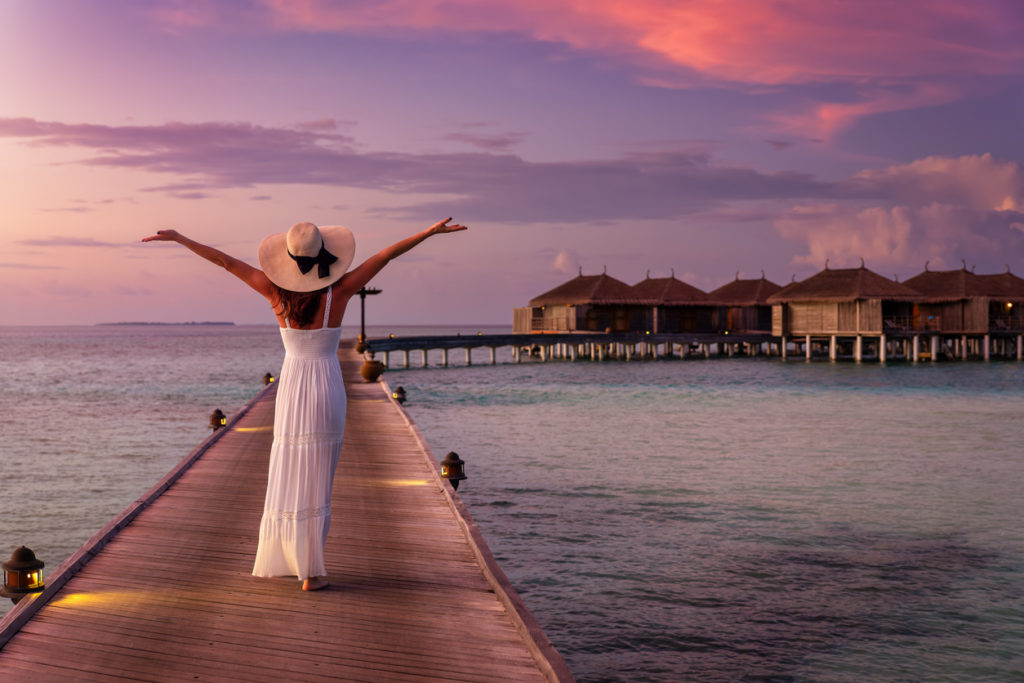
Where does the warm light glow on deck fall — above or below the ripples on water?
above

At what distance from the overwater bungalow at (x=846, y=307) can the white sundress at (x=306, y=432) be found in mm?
52694

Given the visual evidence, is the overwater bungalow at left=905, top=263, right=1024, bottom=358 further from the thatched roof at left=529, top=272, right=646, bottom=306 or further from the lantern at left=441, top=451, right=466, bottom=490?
the lantern at left=441, top=451, right=466, bottom=490

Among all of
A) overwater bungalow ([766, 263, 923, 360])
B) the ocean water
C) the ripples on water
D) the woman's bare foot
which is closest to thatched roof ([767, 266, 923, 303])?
overwater bungalow ([766, 263, 923, 360])

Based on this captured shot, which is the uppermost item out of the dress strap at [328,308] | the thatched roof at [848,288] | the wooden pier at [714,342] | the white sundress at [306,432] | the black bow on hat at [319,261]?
the thatched roof at [848,288]

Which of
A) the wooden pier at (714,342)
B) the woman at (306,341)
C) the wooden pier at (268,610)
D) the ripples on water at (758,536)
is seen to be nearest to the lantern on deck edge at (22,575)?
the wooden pier at (268,610)

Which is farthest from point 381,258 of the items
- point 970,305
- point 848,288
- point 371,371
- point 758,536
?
point 970,305

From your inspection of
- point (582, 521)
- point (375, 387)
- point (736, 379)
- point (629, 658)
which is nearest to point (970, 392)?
point (736, 379)

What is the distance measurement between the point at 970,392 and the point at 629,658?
34608 mm

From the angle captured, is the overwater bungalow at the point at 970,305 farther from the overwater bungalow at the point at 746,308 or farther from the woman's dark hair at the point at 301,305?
the woman's dark hair at the point at 301,305

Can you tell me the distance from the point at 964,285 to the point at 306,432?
6166cm

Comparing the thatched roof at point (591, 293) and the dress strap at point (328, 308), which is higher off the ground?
the thatched roof at point (591, 293)

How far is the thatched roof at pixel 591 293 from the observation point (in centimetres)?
6216

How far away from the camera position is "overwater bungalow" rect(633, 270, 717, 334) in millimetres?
65125

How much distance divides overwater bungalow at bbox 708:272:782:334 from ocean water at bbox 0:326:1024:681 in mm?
36307
